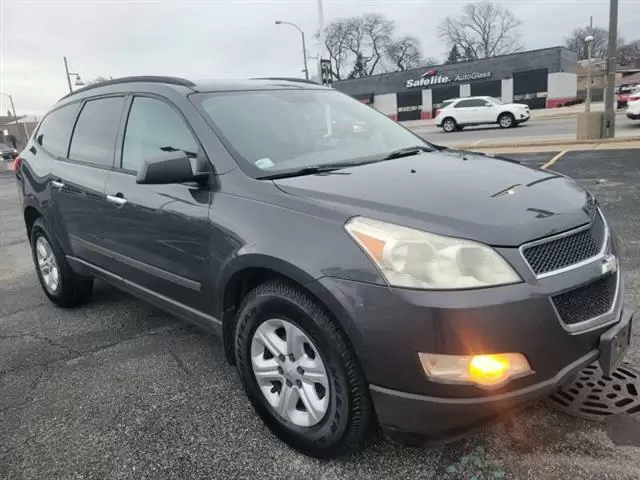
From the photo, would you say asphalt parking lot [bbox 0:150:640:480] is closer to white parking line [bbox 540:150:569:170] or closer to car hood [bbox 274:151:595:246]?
car hood [bbox 274:151:595:246]

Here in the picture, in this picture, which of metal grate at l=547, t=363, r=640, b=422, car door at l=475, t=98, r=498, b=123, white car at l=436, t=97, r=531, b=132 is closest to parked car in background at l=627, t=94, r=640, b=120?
white car at l=436, t=97, r=531, b=132

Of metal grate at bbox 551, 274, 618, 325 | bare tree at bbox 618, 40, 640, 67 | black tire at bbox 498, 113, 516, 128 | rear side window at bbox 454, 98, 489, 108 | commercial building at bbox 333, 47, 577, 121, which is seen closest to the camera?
metal grate at bbox 551, 274, 618, 325

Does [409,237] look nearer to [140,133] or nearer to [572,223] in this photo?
[572,223]

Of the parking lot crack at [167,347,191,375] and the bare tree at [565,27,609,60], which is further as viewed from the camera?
the bare tree at [565,27,609,60]

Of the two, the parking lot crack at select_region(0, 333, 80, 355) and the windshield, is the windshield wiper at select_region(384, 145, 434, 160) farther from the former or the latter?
the parking lot crack at select_region(0, 333, 80, 355)

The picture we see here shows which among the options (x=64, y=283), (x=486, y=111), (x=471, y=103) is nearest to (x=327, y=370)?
(x=64, y=283)

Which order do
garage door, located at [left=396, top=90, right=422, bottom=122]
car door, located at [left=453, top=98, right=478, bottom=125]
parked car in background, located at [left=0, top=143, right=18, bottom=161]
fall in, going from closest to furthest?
car door, located at [left=453, top=98, right=478, bottom=125] → parked car in background, located at [left=0, top=143, right=18, bottom=161] → garage door, located at [left=396, top=90, right=422, bottom=122]

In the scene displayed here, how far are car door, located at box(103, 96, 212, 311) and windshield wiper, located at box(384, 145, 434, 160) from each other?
3.45 feet

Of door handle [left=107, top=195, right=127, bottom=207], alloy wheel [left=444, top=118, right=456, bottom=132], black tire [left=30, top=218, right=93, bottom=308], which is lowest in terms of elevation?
alloy wheel [left=444, top=118, right=456, bottom=132]

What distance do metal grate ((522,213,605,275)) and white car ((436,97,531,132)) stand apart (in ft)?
81.9

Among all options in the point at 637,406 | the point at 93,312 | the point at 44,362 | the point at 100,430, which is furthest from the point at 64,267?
the point at 637,406

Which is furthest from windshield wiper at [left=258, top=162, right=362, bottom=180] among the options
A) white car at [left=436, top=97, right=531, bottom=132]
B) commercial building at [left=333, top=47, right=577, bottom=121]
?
commercial building at [left=333, top=47, right=577, bottom=121]

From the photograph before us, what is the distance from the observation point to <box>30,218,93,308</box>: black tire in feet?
14.7

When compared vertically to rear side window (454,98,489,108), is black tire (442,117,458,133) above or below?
below
